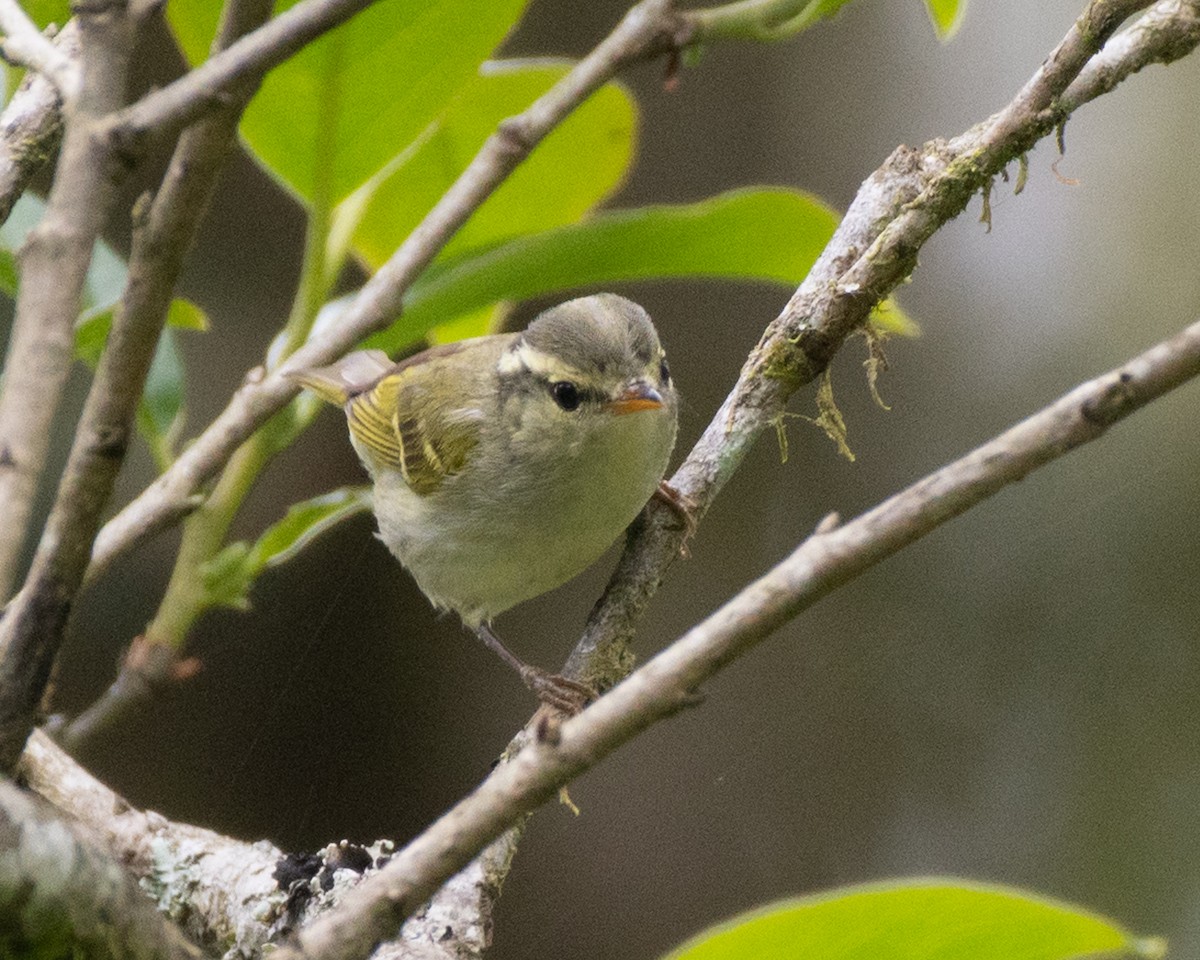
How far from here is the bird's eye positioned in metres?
2.53

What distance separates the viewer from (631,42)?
1547 mm

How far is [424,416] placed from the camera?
303 centimetres

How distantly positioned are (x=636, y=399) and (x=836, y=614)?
93.0 inches

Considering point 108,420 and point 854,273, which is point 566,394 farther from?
point 108,420

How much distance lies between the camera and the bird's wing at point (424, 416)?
2.88 m

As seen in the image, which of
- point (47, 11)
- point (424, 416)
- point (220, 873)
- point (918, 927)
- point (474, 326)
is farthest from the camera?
point (474, 326)

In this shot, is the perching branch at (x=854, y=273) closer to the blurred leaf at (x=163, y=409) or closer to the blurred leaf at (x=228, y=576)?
the blurred leaf at (x=228, y=576)

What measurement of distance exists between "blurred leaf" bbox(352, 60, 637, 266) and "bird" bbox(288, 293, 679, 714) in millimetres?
300

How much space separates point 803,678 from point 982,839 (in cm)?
93

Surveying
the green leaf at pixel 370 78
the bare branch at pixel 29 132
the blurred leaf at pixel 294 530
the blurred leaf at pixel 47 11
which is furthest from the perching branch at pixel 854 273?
the blurred leaf at pixel 47 11

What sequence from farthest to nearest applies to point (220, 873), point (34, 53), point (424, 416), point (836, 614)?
point (836, 614) < point (424, 416) < point (220, 873) < point (34, 53)

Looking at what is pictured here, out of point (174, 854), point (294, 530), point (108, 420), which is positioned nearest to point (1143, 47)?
point (108, 420)

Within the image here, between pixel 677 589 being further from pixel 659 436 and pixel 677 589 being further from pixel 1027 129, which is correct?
pixel 1027 129

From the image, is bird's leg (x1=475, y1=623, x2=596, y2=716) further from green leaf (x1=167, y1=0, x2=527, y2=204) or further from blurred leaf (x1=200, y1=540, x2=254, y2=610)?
green leaf (x1=167, y1=0, x2=527, y2=204)
